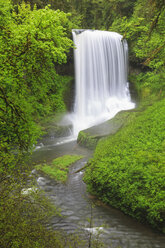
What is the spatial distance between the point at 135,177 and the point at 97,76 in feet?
64.0

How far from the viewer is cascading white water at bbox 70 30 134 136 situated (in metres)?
22.8

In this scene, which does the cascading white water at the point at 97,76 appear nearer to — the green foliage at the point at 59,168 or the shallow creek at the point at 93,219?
the green foliage at the point at 59,168

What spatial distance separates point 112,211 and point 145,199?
1.34 meters

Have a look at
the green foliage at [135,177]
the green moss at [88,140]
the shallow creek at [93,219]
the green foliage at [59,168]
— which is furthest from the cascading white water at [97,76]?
the shallow creek at [93,219]

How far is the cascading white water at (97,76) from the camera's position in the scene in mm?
22797

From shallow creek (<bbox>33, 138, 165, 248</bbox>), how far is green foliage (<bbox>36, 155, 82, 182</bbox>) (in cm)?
33

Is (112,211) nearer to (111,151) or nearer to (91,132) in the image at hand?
(111,151)

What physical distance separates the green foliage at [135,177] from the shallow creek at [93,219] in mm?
298

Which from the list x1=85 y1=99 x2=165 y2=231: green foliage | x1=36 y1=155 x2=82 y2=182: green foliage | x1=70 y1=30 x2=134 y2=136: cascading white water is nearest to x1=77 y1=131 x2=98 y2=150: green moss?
x1=36 y1=155 x2=82 y2=182: green foliage

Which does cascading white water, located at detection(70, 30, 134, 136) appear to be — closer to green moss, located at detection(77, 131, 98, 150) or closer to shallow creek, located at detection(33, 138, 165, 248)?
green moss, located at detection(77, 131, 98, 150)

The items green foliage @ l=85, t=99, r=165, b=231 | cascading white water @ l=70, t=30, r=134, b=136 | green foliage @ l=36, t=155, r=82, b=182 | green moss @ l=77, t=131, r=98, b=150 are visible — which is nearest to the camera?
green foliage @ l=85, t=99, r=165, b=231

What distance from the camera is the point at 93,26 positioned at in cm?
3164

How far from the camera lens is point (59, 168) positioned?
9.72m

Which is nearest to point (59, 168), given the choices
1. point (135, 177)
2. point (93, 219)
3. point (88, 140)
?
point (88, 140)
